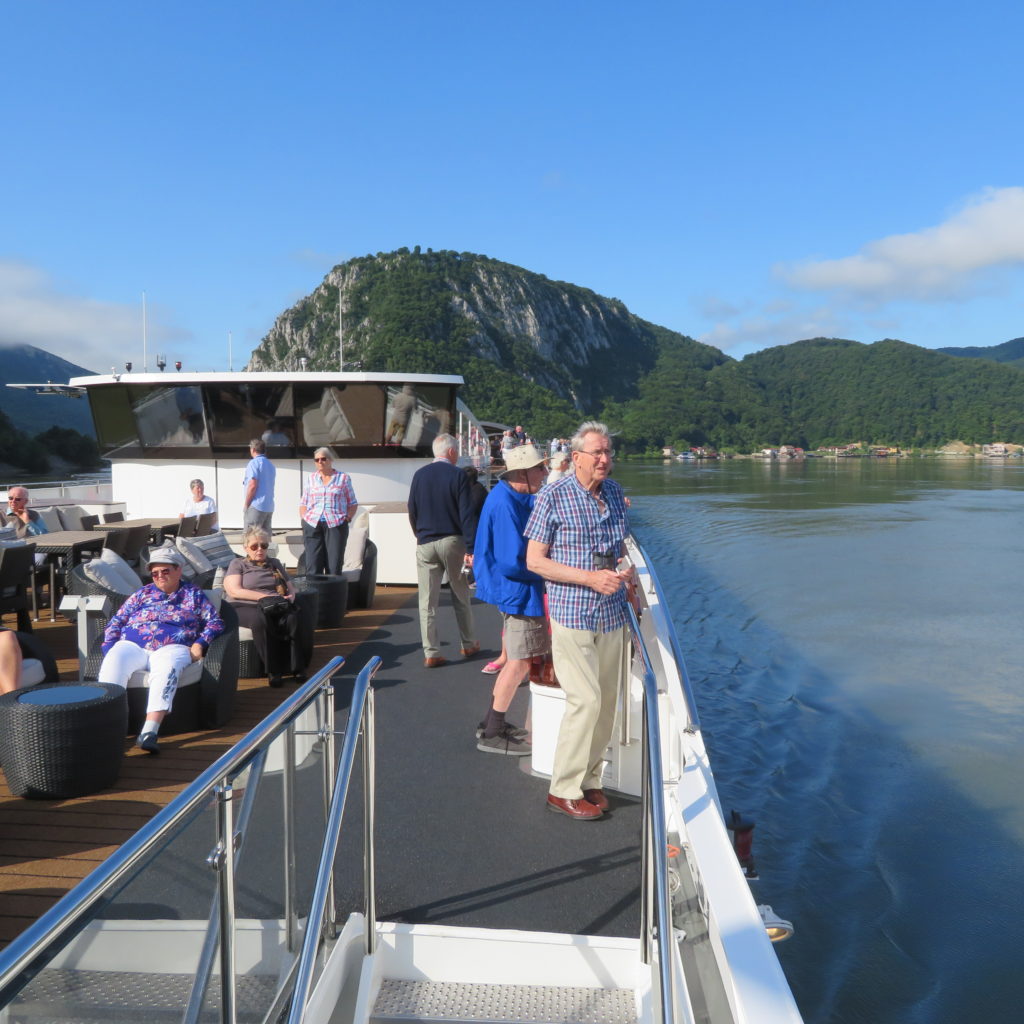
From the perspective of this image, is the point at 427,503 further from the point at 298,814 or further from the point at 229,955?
the point at 229,955

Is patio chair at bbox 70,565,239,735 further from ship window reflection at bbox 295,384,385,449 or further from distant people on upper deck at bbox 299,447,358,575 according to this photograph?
ship window reflection at bbox 295,384,385,449

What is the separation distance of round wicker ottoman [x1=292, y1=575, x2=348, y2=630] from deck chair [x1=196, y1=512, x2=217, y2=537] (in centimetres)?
278

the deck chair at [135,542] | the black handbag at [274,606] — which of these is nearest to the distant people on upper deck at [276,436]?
the deck chair at [135,542]

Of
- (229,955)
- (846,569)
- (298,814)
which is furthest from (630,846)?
(846,569)

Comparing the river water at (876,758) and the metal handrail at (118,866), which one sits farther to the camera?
the river water at (876,758)

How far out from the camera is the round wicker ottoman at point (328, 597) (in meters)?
8.07

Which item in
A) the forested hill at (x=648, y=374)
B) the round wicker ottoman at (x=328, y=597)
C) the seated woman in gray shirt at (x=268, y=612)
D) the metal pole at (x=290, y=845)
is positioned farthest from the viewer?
the forested hill at (x=648, y=374)

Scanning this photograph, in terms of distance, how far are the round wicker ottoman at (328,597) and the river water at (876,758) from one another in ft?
11.9

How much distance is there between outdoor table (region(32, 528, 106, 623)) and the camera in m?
8.30

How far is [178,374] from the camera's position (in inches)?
480

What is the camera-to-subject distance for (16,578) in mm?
7277

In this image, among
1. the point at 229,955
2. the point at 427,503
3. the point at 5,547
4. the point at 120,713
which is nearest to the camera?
the point at 229,955

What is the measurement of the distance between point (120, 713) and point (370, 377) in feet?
26.3

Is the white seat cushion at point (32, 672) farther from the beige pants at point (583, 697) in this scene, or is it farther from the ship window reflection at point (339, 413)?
the ship window reflection at point (339, 413)
